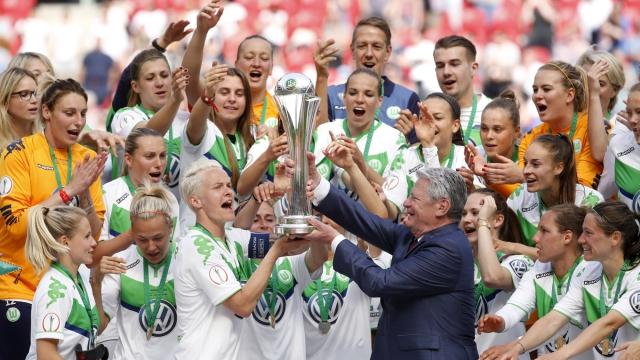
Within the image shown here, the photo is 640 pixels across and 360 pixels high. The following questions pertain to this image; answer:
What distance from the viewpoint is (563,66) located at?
28.6 feet

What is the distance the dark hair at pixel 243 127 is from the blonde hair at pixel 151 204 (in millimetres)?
1114

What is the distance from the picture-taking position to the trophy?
21.9ft

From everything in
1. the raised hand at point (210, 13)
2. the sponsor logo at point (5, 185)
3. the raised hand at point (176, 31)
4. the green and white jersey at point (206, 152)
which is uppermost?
the raised hand at point (210, 13)

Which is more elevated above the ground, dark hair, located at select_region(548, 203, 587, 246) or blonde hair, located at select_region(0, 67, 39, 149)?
blonde hair, located at select_region(0, 67, 39, 149)

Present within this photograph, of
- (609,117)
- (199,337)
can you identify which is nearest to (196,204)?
(199,337)

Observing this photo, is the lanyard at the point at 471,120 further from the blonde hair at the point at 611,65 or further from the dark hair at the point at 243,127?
the dark hair at the point at 243,127

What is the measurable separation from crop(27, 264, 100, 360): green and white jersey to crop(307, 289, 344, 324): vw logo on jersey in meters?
1.48

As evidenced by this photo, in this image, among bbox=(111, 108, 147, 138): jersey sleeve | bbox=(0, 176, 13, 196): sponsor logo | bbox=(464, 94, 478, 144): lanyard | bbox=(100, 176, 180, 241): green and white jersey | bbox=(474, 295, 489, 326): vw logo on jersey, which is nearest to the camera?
bbox=(0, 176, 13, 196): sponsor logo

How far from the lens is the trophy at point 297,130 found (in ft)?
21.9

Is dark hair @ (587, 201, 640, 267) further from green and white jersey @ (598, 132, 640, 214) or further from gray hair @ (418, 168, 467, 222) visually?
→ green and white jersey @ (598, 132, 640, 214)

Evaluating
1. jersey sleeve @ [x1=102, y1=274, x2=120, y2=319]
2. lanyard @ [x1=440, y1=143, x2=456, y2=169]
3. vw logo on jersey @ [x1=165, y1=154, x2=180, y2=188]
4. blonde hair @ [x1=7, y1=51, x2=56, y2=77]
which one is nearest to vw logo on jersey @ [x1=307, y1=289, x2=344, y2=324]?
jersey sleeve @ [x1=102, y1=274, x2=120, y2=319]

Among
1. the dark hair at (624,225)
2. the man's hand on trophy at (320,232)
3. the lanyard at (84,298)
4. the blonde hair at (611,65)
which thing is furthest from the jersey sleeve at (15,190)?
the blonde hair at (611,65)

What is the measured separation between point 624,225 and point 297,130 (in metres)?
1.93

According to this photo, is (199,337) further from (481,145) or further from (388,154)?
(481,145)
